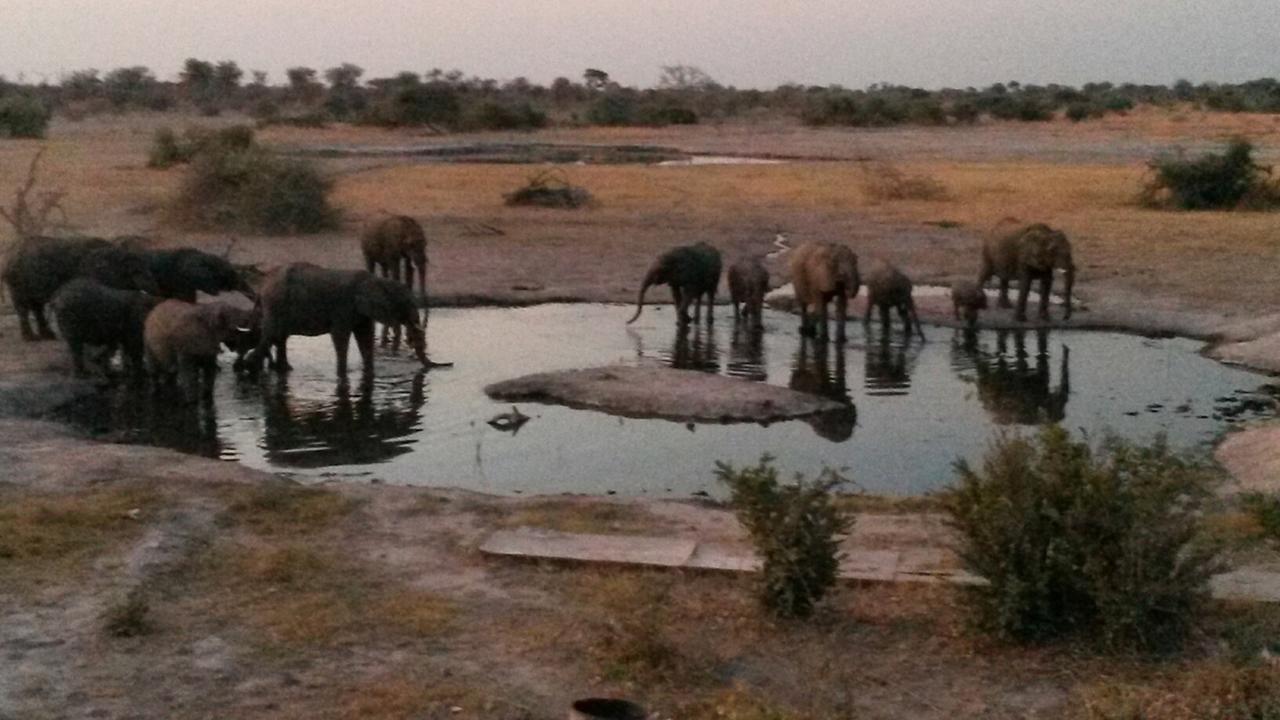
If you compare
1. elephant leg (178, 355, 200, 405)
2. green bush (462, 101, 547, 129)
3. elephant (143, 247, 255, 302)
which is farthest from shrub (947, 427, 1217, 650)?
green bush (462, 101, 547, 129)

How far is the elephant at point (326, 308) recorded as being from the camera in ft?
47.8

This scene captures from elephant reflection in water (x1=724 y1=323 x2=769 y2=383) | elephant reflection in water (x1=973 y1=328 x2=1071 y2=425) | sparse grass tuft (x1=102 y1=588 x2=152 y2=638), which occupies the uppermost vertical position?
sparse grass tuft (x1=102 y1=588 x2=152 y2=638)

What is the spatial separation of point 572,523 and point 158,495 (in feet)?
8.95

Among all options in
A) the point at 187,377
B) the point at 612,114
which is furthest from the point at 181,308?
the point at 612,114

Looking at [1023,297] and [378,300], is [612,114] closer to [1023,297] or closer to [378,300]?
[1023,297]

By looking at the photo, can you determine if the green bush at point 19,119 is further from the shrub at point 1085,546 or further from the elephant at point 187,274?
the shrub at point 1085,546

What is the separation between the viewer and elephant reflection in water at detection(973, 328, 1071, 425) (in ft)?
44.5

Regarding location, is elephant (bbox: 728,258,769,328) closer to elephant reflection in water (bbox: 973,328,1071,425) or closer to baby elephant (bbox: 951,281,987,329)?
baby elephant (bbox: 951,281,987,329)

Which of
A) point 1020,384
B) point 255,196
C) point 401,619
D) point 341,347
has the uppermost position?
point 255,196

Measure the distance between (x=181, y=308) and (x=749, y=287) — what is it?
23.4ft

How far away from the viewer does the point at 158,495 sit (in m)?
9.50

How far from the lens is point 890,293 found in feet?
56.2

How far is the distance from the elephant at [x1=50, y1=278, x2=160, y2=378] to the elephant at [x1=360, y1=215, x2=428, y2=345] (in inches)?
225

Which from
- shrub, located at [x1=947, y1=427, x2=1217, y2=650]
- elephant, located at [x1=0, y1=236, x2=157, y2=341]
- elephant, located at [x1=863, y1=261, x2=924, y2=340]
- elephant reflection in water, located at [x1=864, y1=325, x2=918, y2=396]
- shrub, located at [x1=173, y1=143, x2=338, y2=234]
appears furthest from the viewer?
shrub, located at [x1=173, y1=143, x2=338, y2=234]
